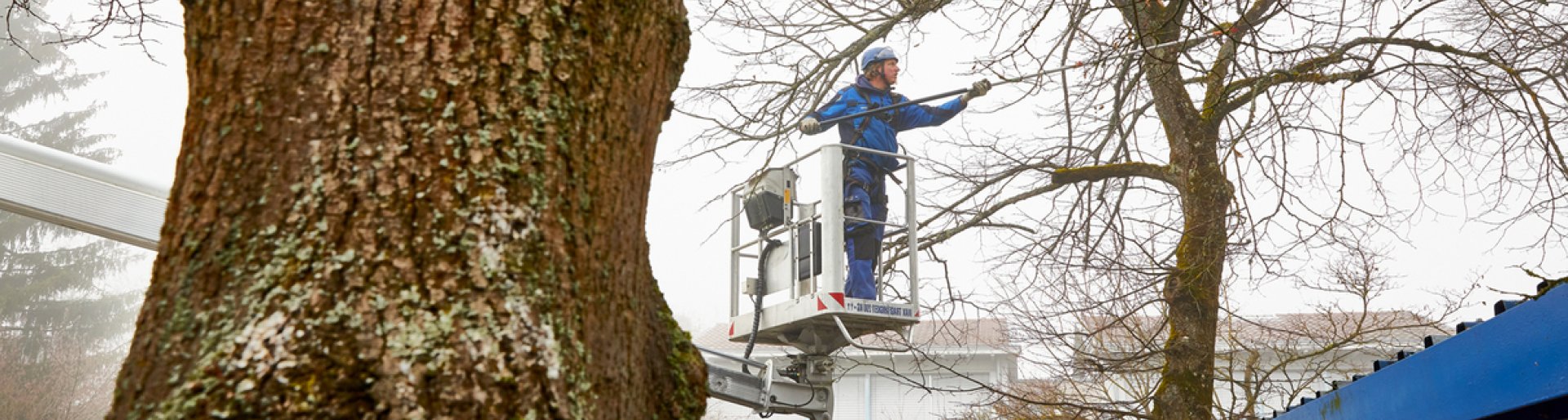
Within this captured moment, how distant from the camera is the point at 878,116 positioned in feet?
25.0

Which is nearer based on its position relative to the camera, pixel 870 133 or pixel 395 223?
pixel 395 223

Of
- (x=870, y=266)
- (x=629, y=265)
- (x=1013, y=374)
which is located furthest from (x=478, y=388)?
(x=1013, y=374)

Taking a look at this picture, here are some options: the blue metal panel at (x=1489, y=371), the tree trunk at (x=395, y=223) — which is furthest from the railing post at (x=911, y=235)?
the tree trunk at (x=395, y=223)

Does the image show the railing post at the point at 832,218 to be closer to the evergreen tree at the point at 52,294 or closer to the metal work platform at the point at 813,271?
the metal work platform at the point at 813,271

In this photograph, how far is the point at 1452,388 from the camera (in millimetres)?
3082

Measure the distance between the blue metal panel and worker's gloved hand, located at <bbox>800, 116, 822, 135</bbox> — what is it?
4001 millimetres

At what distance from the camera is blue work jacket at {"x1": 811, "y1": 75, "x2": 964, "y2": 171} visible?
7449 mm

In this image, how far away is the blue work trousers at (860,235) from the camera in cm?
688

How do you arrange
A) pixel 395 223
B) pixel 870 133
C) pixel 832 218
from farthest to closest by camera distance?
pixel 870 133 < pixel 832 218 < pixel 395 223

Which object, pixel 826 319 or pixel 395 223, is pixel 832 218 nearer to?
pixel 826 319

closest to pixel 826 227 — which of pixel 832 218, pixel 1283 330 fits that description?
pixel 832 218

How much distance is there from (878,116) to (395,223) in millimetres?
6445

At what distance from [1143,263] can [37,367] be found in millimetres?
27465

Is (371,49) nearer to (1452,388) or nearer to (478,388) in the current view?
(478,388)
